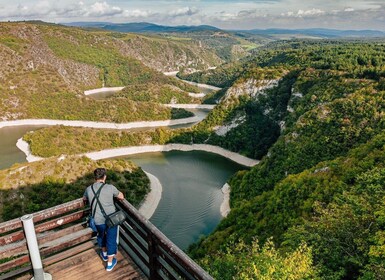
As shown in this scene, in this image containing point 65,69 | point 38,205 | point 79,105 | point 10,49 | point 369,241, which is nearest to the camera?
point 369,241

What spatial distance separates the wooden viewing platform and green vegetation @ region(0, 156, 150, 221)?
44705mm

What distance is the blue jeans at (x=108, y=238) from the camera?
7.81 m

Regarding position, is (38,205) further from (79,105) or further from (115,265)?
(79,105)

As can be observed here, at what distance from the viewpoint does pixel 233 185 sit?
67.0m

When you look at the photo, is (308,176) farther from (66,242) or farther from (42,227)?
(42,227)

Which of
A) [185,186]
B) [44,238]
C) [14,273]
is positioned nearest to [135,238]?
[44,238]

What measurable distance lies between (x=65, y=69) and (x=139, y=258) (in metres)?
203

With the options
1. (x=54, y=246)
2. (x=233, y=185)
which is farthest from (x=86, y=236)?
(x=233, y=185)

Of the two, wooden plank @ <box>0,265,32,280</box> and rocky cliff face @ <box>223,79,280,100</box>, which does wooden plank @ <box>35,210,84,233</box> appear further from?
rocky cliff face @ <box>223,79,280,100</box>

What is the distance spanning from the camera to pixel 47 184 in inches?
2057

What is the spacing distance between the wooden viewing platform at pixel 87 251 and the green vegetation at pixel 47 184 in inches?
1760

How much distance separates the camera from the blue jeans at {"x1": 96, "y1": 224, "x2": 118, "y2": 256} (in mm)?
7809

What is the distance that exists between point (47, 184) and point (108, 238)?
162 ft

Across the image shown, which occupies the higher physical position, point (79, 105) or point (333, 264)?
point (333, 264)
